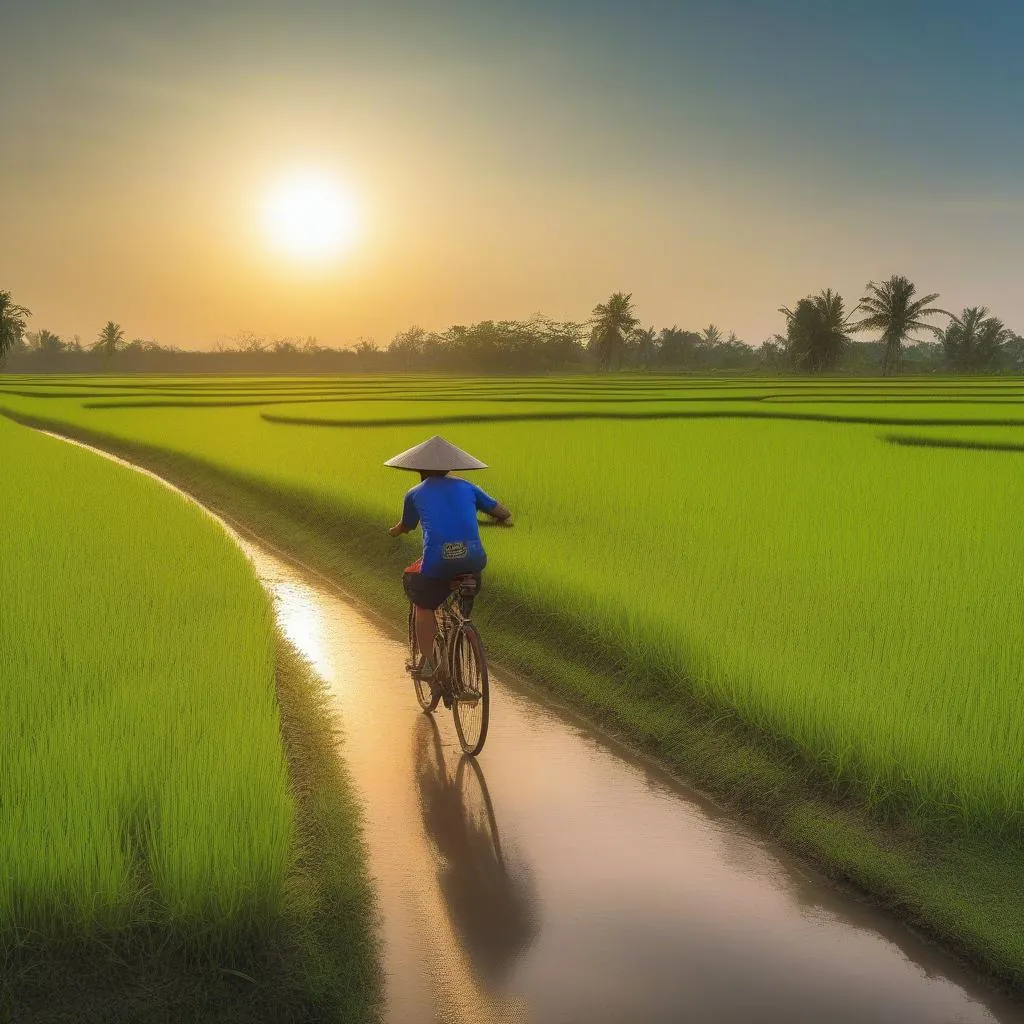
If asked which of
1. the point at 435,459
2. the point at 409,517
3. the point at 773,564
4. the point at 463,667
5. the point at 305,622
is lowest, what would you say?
the point at 305,622

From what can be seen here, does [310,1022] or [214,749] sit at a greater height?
[214,749]

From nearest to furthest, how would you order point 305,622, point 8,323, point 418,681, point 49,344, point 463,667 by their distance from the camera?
1. point 463,667
2. point 418,681
3. point 305,622
4. point 8,323
5. point 49,344

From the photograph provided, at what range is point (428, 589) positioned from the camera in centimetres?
610

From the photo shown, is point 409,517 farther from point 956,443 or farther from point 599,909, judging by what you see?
point 956,443

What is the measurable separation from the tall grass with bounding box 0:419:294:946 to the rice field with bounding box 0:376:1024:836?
2537mm

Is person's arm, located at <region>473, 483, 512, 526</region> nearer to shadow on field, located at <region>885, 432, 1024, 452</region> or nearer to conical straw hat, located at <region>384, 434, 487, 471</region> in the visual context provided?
conical straw hat, located at <region>384, 434, 487, 471</region>

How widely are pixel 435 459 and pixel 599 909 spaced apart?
267 cm

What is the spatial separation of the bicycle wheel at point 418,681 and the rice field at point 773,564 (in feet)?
4.36

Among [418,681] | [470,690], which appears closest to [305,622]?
[418,681]

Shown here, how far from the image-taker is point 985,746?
5.12 m

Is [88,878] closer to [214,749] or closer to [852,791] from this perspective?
[214,749]

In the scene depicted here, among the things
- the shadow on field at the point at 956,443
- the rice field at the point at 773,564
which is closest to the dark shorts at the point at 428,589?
the rice field at the point at 773,564

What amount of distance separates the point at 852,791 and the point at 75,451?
68.2ft

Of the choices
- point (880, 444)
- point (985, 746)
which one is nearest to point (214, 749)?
point (985, 746)
